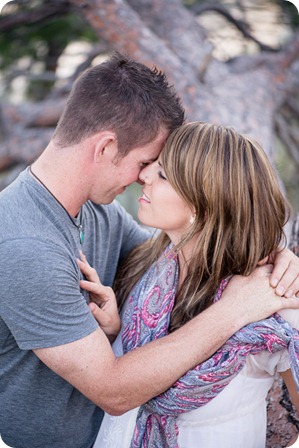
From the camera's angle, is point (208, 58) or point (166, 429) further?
point (208, 58)

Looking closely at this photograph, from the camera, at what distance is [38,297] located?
1789 millimetres

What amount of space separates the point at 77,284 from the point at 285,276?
0.69 m

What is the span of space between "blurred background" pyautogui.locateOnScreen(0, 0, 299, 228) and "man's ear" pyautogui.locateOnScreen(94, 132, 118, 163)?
1.41 meters

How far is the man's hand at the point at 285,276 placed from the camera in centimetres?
191

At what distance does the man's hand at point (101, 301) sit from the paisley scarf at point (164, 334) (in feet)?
0.18

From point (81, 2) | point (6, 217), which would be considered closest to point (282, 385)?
point (6, 217)

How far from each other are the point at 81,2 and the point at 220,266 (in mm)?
2355

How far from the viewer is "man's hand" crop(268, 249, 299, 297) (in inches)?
75.3

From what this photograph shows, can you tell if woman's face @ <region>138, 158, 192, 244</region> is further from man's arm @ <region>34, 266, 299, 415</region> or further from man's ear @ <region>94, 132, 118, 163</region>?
man's arm @ <region>34, 266, 299, 415</region>

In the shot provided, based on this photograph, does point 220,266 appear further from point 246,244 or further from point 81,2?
point 81,2

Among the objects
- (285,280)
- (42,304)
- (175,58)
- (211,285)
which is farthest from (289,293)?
(175,58)

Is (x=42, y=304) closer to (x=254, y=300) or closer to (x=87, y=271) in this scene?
(x=87, y=271)

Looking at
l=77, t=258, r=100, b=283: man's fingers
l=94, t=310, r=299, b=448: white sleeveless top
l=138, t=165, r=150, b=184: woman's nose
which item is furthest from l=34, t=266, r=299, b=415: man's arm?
l=138, t=165, r=150, b=184: woman's nose

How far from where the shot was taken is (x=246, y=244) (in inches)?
78.5
